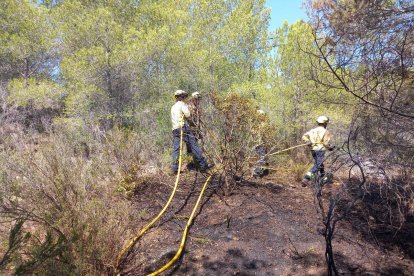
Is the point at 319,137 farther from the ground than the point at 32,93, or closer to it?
closer to it

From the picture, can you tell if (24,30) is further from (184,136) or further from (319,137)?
(319,137)

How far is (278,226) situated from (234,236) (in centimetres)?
60

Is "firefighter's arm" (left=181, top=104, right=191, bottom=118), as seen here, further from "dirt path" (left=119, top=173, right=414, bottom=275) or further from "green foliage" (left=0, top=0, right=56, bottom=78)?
"green foliage" (left=0, top=0, right=56, bottom=78)

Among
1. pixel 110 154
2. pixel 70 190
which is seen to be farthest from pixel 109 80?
pixel 70 190

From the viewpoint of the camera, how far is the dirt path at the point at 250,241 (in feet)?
9.57

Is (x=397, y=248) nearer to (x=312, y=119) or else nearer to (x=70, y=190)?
(x=70, y=190)

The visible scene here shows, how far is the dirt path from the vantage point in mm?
2918

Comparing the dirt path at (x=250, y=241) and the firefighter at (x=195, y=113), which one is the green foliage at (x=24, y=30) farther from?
the dirt path at (x=250, y=241)

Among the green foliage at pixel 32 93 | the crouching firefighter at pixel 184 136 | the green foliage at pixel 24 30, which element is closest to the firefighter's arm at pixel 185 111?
the crouching firefighter at pixel 184 136

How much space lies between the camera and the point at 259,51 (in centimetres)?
1098

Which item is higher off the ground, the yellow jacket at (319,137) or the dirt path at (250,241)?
the yellow jacket at (319,137)

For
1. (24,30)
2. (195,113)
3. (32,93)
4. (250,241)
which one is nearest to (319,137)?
(195,113)

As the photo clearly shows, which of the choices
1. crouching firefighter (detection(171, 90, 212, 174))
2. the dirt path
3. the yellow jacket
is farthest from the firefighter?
the yellow jacket

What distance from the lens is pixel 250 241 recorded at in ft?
11.1
